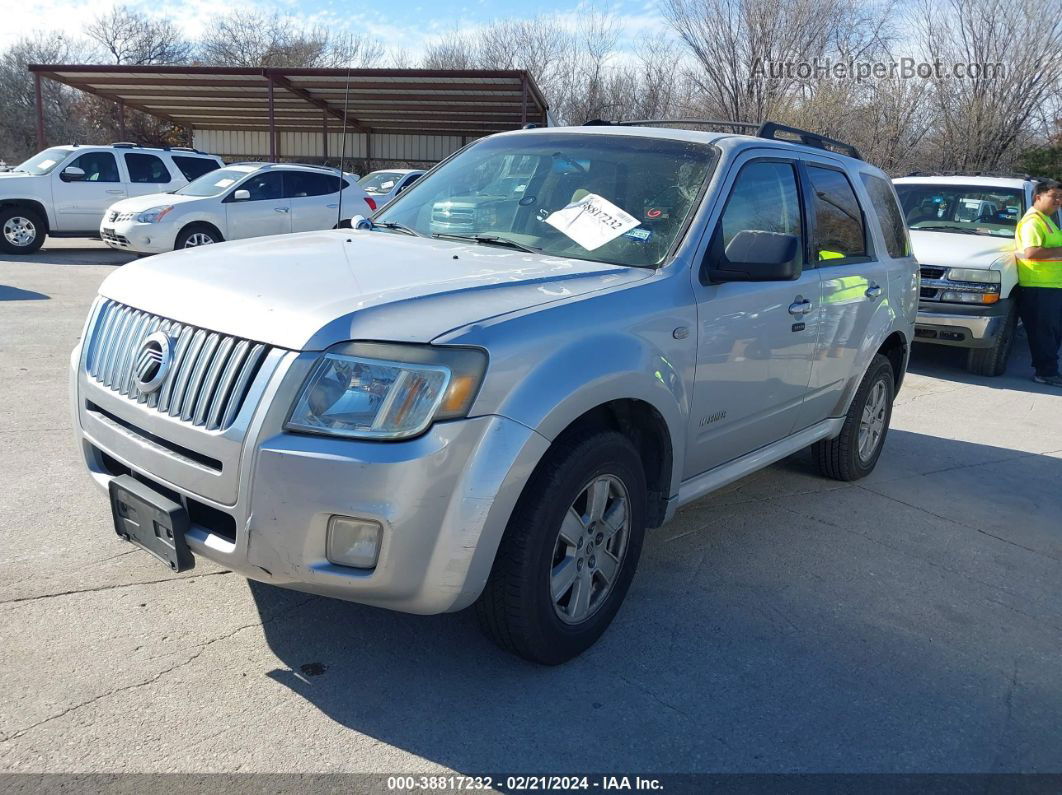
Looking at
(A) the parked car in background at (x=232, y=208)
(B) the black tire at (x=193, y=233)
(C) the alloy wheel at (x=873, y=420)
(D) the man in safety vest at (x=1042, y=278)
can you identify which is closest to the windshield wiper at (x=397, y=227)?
(C) the alloy wheel at (x=873, y=420)

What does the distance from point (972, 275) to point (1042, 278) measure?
0.73 metres

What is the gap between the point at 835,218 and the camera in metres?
4.84

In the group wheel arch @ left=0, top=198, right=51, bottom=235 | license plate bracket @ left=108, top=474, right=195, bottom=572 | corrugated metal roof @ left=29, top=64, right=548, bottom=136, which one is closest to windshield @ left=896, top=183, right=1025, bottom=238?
license plate bracket @ left=108, top=474, right=195, bottom=572

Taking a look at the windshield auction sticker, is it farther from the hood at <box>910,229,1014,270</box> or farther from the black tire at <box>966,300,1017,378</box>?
the black tire at <box>966,300,1017,378</box>

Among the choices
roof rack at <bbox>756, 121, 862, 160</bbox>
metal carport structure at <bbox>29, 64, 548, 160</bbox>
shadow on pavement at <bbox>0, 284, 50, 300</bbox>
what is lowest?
shadow on pavement at <bbox>0, 284, 50, 300</bbox>

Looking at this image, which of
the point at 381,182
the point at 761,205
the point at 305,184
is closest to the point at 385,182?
the point at 381,182

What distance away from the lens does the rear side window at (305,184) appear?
14688 millimetres

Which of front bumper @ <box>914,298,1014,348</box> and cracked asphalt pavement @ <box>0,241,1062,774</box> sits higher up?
front bumper @ <box>914,298,1014,348</box>

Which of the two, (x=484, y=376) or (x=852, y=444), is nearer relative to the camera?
(x=484, y=376)

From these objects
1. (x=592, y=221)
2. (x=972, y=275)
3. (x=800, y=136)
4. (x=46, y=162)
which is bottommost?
(x=972, y=275)

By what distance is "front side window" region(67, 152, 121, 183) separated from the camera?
51.2 feet

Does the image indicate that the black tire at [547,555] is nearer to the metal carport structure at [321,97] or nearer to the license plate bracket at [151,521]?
the license plate bracket at [151,521]

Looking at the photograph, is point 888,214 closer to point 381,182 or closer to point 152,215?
point 152,215

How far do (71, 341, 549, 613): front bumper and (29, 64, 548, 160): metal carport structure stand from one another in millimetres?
18848
